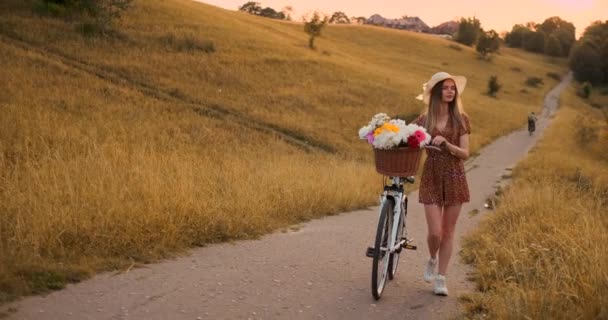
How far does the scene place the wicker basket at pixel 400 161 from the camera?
5.84 meters

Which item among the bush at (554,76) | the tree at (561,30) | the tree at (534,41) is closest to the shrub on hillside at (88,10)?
the bush at (554,76)

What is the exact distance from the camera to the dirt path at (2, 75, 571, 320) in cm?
541

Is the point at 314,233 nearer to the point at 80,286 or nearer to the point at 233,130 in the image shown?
the point at 80,286

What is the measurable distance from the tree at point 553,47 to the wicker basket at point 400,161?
13289 centimetres

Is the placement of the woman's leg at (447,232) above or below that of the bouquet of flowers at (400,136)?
below

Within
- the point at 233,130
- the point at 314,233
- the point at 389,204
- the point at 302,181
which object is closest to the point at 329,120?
the point at 233,130

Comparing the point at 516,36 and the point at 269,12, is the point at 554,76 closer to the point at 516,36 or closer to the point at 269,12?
the point at 516,36

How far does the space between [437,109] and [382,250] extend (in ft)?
4.89

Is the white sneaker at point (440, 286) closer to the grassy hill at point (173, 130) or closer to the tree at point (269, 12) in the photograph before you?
the grassy hill at point (173, 130)

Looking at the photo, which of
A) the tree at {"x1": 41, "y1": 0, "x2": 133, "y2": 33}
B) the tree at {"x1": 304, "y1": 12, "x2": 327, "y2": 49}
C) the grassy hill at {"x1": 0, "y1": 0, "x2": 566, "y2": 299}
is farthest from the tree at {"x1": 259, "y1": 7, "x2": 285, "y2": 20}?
the tree at {"x1": 41, "y1": 0, "x2": 133, "y2": 33}

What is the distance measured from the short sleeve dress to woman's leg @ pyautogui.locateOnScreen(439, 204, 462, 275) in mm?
84

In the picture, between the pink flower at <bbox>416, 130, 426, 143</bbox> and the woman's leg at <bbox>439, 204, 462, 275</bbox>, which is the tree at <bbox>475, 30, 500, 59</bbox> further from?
the pink flower at <bbox>416, 130, 426, 143</bbox>

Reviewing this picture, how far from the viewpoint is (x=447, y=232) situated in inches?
250

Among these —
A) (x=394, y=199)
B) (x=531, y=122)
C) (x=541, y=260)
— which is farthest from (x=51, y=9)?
(x=541, y=260)
